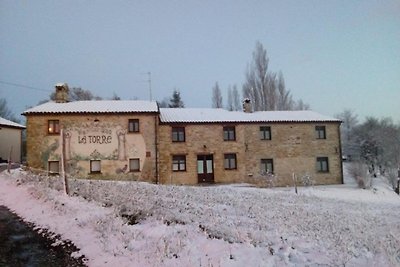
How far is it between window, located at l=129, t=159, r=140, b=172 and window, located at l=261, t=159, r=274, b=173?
6980mm

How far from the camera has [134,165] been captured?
16688 millimetres

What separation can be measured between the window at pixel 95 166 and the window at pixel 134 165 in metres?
1.58

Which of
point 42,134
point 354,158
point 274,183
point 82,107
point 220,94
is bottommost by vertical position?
point 274,183

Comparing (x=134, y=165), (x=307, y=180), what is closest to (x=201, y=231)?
(x=134, y=165)

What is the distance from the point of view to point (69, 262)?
3.81 meters

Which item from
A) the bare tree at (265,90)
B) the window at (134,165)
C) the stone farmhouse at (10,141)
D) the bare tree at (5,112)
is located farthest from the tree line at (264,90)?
the bare tree at (5,112)

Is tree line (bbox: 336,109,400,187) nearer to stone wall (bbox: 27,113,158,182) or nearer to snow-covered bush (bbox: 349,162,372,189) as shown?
snow-covered bush (bbox: 349,162,372,189)

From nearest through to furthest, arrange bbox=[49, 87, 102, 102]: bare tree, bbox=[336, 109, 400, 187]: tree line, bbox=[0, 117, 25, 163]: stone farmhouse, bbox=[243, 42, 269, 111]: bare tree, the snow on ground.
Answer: the snow on ground
bbox=[336, 109, 400, 187]: tree line
bbox=[243, 42, 269, 111]: bare tree
bbox=[0, 117, 25, 163]: stone farmhouse
bbox=[49, 87, 102, 102]: bare tree

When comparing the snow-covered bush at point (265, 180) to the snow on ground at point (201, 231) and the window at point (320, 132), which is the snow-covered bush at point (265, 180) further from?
the snow on ground at point (201, 231)

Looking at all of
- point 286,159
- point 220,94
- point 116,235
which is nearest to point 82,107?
point 286,159

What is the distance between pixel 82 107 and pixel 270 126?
10.5m

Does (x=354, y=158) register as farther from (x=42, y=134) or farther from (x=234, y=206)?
(x=42, y=134)

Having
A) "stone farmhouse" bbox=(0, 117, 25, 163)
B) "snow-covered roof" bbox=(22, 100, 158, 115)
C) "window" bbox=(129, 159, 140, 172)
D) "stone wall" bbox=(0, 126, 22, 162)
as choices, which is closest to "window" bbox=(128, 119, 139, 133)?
"snow-covered roof" bbox=(22, 100, 158, 115)

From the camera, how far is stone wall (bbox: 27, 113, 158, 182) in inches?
634
